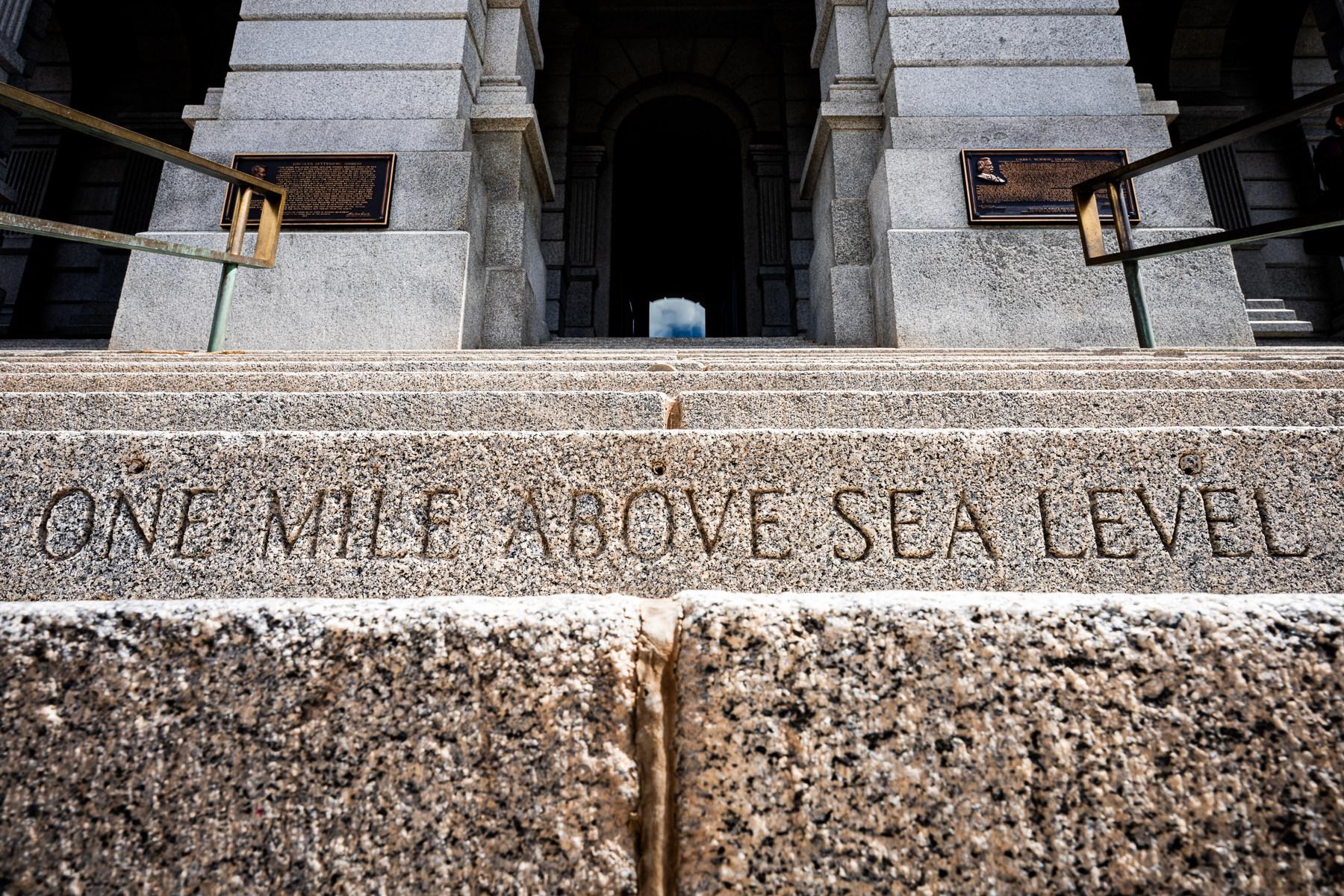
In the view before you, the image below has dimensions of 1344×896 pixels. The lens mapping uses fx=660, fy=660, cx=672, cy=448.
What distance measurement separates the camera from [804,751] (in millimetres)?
788

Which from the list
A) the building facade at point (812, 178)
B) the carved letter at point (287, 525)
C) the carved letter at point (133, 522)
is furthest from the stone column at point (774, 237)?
the carved letter at point (133, 522)

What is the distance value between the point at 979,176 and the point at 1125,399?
4.02 metres

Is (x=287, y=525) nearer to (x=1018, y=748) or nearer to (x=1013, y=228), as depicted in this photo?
(x=1018, y=748)

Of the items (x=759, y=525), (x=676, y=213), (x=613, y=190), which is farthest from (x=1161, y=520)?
(x=676, y=213)

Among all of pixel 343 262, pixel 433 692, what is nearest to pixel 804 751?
pixel 433 692

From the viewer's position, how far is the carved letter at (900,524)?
1.57 metres

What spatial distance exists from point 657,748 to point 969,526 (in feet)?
3.55

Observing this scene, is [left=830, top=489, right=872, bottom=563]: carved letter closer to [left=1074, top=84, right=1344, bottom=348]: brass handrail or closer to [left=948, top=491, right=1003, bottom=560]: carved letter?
[left=948, top=491, right=1003, bottom=560]: carved letter

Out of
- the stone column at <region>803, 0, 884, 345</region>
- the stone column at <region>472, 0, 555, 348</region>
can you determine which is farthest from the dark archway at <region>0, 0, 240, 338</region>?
the stone column at <region>803, 0, 884, 345</region>

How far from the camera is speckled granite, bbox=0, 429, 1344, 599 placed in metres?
1.54

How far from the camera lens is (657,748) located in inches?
32.2

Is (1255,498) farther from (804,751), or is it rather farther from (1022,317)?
(1022,317)

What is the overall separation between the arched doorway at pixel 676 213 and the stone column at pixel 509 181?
16.1 feet

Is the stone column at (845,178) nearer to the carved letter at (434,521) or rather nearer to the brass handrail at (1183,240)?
the brass handrail at (1183,240)
